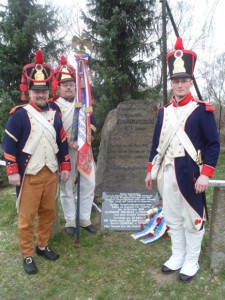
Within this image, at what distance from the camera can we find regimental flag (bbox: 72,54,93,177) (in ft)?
12.5

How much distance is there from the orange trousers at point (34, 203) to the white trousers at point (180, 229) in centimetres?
123

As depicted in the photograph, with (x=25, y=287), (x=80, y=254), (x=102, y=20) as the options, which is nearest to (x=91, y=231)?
(x=80, y=254)

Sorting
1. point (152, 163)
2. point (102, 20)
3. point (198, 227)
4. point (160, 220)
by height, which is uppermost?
point (102, 20)

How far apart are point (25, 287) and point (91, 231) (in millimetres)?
1267

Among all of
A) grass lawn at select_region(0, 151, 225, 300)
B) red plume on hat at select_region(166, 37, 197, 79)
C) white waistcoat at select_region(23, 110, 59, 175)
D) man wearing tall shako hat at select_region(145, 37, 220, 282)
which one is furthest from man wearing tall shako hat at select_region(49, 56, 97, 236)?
red plume on hat at select_region(166, 37, 197, 79)

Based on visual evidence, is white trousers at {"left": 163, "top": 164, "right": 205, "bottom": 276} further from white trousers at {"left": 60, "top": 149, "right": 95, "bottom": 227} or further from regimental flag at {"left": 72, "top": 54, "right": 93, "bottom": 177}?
white trousers at {"left": 60, "top": 149, "right": 95, "bottom": 227}

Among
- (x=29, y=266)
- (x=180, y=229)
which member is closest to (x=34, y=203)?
(x=29, y=266)

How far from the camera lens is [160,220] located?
4156 mm

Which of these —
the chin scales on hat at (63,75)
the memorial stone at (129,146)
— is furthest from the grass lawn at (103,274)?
the chin scales on hat at (63,75)

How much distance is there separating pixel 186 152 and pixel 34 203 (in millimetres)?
1649

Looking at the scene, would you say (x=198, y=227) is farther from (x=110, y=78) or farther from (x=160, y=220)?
(x=110, y=78)

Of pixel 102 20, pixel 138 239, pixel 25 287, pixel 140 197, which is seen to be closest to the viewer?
pixel 25 287

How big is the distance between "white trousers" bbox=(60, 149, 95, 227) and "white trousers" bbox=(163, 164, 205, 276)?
4.49 feet

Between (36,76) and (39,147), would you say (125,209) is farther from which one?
(36,76)
